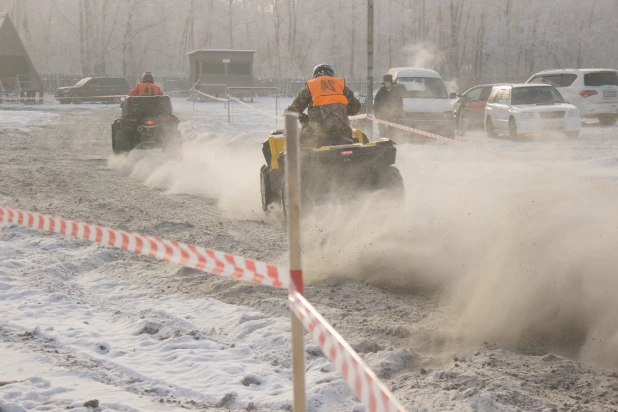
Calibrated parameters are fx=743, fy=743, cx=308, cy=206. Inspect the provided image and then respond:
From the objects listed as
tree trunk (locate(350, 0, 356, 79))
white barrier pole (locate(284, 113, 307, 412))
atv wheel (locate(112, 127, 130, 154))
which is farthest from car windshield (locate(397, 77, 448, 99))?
tree trunk (locate(350, 0, 356, 79))

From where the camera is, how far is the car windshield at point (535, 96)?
21077mm

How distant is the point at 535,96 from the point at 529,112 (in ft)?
4.25

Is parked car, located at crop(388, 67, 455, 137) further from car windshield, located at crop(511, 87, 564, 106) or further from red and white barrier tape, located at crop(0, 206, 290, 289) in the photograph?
red and white barrier tape, located at crop(0, 206, 290, 289)

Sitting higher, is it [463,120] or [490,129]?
[463,120]

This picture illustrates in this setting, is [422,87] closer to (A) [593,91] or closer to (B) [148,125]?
(A) [593,91]

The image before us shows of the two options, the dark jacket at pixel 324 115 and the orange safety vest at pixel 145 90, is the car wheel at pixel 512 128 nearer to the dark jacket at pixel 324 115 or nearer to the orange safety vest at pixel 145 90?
the orange safety vest at pixel 145 90

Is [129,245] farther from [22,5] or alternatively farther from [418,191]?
[22,5]

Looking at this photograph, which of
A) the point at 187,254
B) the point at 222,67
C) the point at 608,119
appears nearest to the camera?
the point at 187,254

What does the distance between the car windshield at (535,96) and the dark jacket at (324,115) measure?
13.1 metres

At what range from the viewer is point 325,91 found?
29.4ft

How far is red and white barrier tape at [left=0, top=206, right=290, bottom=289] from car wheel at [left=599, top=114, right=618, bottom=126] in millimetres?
23008

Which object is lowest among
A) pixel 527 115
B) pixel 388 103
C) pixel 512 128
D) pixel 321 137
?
pixel 512 128

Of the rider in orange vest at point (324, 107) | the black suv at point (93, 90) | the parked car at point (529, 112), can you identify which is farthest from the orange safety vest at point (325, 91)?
the black suv at point (93, 90)

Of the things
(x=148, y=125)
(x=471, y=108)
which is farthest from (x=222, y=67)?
(x=148, y=125)
